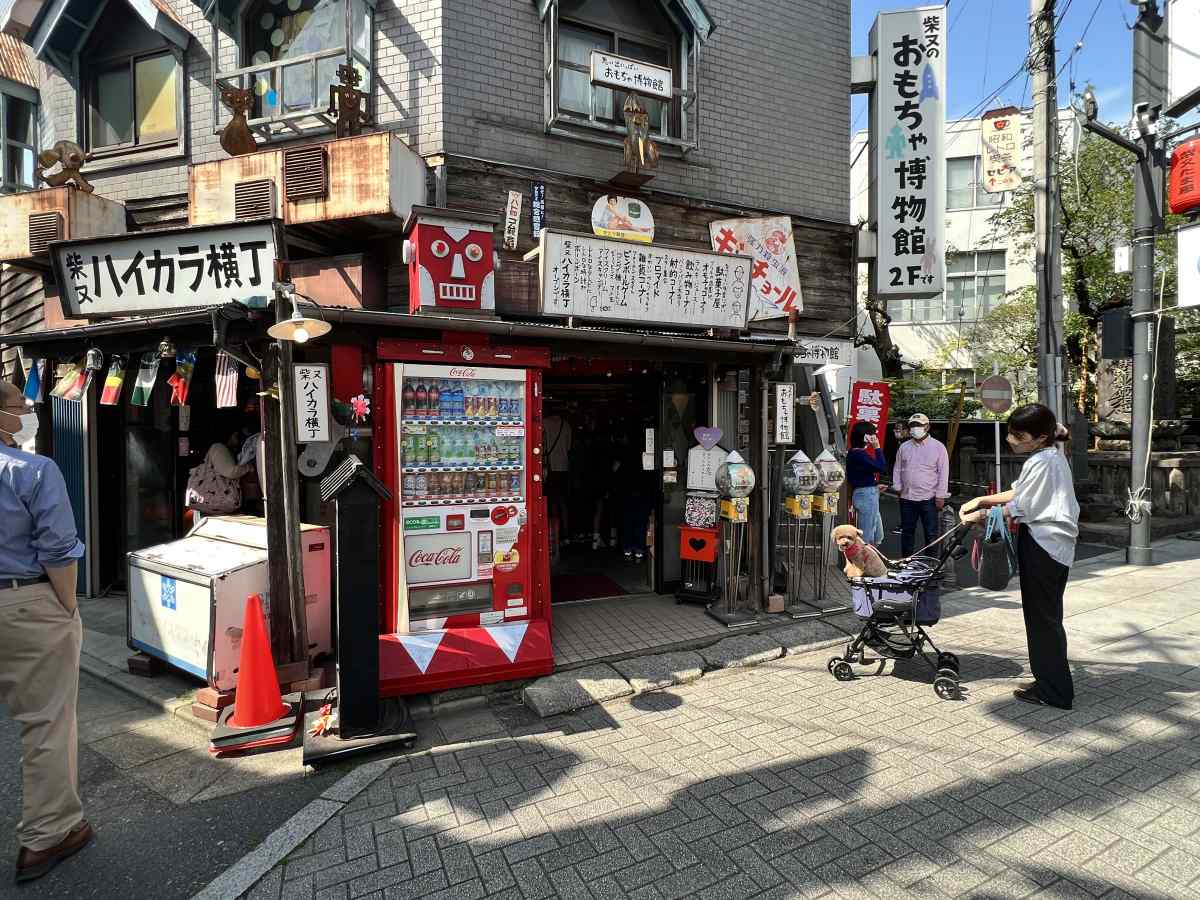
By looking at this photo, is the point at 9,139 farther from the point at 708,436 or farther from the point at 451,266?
the point at 708,436

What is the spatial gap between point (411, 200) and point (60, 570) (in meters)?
5.52

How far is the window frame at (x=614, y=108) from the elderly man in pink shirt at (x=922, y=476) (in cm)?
528

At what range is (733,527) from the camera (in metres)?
7.53

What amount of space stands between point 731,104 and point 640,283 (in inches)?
182

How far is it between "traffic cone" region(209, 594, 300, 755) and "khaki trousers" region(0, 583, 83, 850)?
4.18 feet

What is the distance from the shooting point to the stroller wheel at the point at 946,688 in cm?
516

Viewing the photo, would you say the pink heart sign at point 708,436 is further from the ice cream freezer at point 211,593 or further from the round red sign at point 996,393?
the round red sign at point 996,393

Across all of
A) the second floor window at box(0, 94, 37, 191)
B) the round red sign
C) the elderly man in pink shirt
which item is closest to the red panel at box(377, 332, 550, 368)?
the elderly man in pink shirt

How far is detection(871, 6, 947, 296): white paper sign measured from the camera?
1025 cm

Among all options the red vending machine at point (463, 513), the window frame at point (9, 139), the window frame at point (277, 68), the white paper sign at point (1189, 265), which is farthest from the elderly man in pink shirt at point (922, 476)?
the window frame at point (9, 139)

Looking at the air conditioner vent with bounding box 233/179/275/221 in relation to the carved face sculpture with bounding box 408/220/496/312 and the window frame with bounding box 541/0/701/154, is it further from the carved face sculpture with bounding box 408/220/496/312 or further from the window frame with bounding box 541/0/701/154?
the window frame with bounding box 541/0/701/154

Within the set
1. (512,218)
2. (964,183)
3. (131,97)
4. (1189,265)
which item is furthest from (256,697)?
(964,183)

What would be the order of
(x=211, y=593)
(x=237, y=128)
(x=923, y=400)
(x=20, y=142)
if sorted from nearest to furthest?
1. (x=211, y=593)
2. (x=237, y=128)
3. (x=20, y=142)
4. (x=923, y=400)

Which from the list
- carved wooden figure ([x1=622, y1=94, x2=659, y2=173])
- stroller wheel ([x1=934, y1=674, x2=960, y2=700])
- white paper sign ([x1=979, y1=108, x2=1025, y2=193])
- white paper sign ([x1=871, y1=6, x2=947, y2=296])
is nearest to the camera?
stroller wheel ([x1=934, y1=674, x2=960, y2=700])
